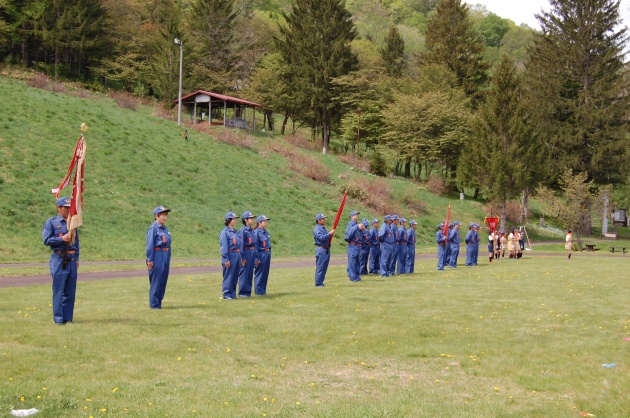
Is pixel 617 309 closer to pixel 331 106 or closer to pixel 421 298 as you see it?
pixel 421 298

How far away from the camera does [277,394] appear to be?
8.70 meters

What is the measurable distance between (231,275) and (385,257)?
9.48m

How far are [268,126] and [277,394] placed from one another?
259 ft

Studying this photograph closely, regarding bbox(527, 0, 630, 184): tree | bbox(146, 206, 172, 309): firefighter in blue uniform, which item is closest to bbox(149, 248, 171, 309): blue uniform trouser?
bbox(146, 206, 172, 309): firefighter in blue uniform

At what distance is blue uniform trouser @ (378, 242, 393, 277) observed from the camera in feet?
84.0

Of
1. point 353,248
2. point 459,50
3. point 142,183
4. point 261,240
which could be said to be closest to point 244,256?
point 261,240

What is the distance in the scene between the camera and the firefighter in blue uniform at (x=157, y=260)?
49.3 ft

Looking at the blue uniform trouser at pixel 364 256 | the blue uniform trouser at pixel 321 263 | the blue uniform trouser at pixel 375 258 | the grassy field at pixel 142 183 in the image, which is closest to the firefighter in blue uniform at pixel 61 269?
the blue uniform trouser at pixel 321 263

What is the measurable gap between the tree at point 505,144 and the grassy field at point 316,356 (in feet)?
141

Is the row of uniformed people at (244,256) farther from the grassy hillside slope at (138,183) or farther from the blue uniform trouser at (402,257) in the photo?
the grassy hillside slope at (138,183)

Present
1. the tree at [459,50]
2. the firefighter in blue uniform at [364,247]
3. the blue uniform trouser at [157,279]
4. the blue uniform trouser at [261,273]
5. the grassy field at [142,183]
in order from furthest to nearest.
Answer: the tree at [459,50] < the grassy field at [142,183] < the firefighter in blue uniform at [364,247] < the blue uniform trouser at [261,273] < the blue uniform trouser at [157,279]

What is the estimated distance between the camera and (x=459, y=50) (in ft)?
265

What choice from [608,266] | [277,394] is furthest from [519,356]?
[608,266]

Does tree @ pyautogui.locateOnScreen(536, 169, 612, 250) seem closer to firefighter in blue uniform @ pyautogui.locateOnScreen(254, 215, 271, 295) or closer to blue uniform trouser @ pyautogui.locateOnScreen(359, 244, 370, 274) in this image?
blue uniform trouser @ pyautogui.locateOnScreen(359, 244, 370, 274)
